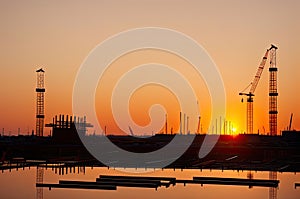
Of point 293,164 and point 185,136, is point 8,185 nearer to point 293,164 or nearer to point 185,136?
point 293,164

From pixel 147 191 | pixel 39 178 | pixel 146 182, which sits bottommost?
pixel 147 191

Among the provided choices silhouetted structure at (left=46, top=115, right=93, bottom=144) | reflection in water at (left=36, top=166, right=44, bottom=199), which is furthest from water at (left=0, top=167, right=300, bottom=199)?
silhouetted structure at (left=46, top=115, right=93, bottom=144)

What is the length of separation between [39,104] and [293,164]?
41432mm

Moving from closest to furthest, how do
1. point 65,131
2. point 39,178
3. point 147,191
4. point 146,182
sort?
1. point 147,191
2. point 146,182
3. point 39,178
4. point 65,131

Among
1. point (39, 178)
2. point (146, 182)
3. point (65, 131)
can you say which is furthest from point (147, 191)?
point (65, 131)

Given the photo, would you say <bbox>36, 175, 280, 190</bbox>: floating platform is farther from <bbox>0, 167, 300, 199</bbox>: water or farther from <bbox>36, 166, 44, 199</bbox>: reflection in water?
<bbox>36, 166, 44, 199</bbox>: reflection in water

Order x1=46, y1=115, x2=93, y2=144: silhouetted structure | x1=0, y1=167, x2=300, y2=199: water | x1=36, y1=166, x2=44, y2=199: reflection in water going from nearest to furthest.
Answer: x1=0, y1=167, x2=300, y2=199: water → x1=36, y1=166, x2=44, y2=199: reflection in water → x1=46, y1=115, x2=93, y2=144: silhouetted structure

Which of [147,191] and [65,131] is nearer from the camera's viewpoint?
[147,191]

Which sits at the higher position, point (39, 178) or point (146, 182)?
point (146, 182)

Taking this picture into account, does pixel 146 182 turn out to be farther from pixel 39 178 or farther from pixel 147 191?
pixel 39 178

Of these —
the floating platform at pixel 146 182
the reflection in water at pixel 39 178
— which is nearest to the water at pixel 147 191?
the reflection in water at pixel 39 178

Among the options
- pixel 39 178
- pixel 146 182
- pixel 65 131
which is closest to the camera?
pixel 146 182

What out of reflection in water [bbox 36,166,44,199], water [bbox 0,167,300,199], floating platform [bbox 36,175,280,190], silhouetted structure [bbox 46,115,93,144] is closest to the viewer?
water [bbox 0,167,300,199]

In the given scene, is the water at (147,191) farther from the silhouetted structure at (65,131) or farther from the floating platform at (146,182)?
the silhouetted structure at (65,131)
